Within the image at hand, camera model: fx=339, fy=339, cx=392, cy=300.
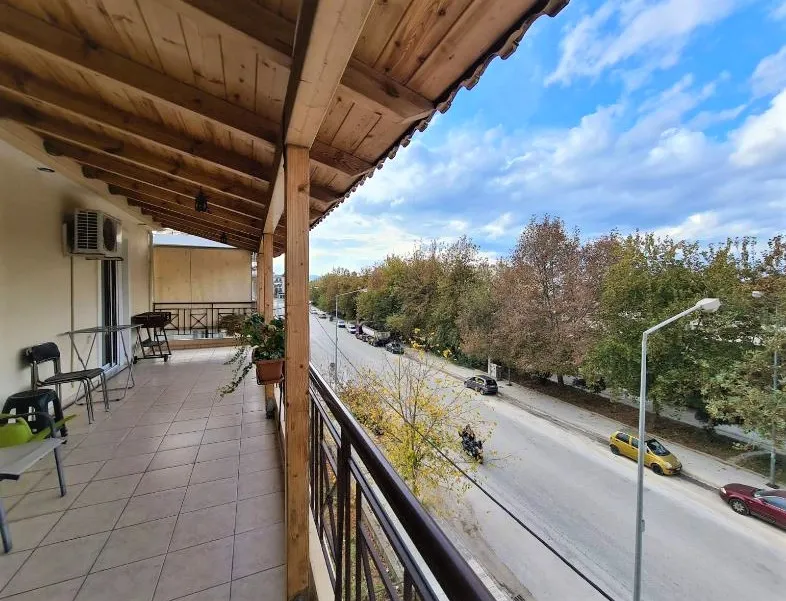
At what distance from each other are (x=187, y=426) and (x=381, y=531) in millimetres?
2707

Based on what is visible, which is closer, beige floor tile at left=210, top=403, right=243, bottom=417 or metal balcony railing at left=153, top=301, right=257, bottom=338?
beige floor tile at left=210, top=403, right=243, bottom=417

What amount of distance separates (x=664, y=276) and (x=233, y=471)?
11.3m

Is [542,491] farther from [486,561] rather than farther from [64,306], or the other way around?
[64,306]

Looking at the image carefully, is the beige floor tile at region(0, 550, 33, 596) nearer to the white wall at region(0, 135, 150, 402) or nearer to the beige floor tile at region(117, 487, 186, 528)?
the beige floor tile at region(117, 487, 186, 528)

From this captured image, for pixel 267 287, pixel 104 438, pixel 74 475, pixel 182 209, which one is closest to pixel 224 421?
pixel 104 438

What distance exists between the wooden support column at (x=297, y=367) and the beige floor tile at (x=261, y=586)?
0.23ft

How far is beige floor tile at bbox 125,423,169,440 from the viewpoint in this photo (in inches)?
109

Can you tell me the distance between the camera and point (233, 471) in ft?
7.54

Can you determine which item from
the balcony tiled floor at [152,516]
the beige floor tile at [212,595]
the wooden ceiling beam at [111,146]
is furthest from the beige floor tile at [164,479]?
the wooden ceiling beam at [111,146]

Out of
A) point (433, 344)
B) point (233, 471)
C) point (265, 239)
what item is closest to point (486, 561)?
point (233, 471)

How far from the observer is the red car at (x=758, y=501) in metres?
6.28

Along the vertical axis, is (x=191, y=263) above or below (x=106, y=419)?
above

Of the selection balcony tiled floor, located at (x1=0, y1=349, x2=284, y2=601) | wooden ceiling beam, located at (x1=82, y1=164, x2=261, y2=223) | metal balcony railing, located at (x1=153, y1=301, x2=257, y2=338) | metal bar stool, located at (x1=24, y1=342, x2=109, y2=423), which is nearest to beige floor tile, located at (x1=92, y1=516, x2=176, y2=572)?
balcony tiled floor, located at (x1=0, y1=349, x2=284, y2=601)

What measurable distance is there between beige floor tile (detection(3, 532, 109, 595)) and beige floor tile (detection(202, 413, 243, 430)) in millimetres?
1347
